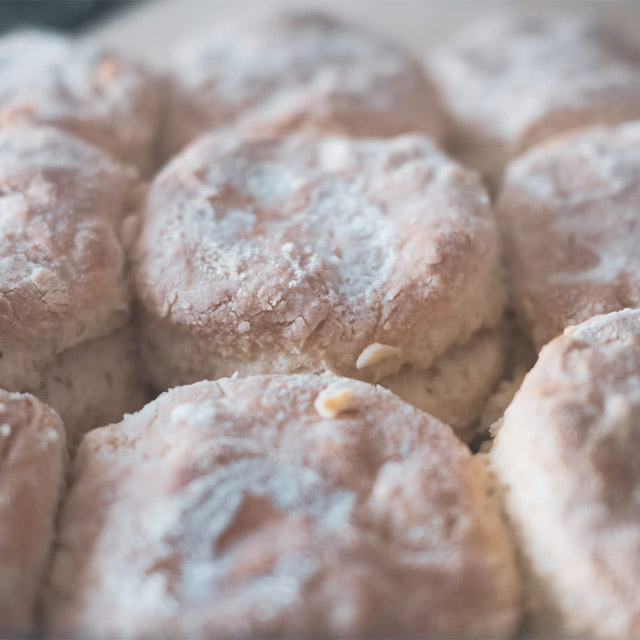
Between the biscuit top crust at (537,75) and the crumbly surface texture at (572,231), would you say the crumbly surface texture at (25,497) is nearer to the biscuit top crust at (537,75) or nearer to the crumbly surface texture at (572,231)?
the crumbly surface texture at (572,231)

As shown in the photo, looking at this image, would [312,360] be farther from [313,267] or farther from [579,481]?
[579,481]

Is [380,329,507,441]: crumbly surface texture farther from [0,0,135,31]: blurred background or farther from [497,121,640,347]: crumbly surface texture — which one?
[0,0,135,31]: blurred background

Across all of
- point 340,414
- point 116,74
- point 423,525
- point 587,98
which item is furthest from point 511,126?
point 423,525

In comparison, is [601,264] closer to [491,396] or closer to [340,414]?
[491,396]

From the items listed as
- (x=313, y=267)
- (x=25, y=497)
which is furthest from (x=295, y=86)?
(x=25, y=497)

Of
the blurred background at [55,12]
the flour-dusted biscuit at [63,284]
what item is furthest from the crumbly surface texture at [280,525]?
the blurred background at [55,12]

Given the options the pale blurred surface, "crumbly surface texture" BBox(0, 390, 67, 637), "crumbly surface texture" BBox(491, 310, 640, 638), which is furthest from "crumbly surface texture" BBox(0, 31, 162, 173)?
"crumbly surface texture" BBox(491, 310, 640, 638)
